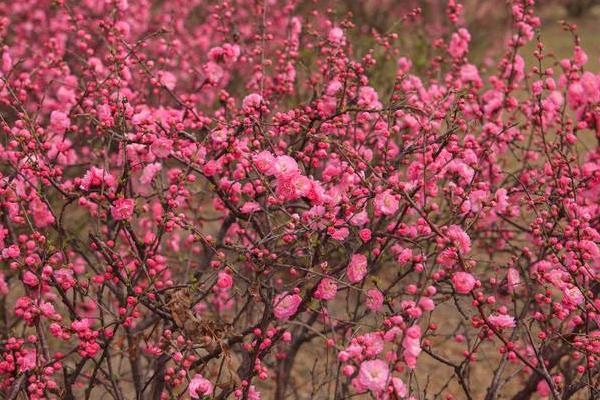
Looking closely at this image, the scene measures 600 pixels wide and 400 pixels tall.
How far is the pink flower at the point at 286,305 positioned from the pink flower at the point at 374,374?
1.84ft

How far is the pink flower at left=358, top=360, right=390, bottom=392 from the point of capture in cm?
215

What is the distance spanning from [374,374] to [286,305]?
0.61 m

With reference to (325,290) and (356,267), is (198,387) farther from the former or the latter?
(356,267)

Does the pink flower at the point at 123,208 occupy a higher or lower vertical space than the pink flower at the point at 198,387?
higher

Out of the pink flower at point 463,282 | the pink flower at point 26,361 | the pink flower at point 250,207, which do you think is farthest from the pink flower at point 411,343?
the pink flower at point 26,361

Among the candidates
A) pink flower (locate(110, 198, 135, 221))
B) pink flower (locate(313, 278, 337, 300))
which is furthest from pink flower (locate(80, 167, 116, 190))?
pink flower (locate(313, 278, 337, 300))

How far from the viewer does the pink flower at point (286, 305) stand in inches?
105

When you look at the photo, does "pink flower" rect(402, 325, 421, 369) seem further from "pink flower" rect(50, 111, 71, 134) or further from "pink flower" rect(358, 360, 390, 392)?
"pink flower" rect(50, 111, 71, 134)

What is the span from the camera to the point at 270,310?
2.56 m

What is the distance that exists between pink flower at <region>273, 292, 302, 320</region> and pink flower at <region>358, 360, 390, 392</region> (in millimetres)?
562

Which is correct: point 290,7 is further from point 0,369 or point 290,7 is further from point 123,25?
point 0,369

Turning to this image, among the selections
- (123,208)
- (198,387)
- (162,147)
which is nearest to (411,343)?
(198,387)

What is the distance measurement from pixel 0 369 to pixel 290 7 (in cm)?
276

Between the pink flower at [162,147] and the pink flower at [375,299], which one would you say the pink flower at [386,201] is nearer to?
the pink flower at [375,299]
